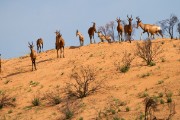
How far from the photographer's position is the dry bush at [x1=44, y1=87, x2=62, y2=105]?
2049 cm

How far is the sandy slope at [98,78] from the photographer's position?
18562 millimetres

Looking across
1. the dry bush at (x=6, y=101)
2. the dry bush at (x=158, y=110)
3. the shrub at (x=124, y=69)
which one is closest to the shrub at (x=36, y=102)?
the dry bush at (x=6, y=101)

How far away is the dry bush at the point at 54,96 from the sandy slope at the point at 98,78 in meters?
0.35

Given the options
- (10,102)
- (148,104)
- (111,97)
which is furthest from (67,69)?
(148,104)

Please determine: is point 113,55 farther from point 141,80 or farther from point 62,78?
point 141,80

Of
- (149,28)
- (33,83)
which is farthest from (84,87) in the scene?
(149,28)

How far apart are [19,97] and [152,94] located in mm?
8737

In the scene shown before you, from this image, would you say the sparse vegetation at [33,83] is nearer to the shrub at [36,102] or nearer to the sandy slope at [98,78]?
the sandy slope at [98,78]

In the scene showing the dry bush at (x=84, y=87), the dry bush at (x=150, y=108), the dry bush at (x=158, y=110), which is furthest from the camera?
the dry bush at (x=84, y=87)

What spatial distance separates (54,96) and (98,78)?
11.4 ft

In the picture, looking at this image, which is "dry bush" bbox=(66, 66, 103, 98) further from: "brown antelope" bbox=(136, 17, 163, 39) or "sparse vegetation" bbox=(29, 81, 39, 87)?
"brown antelope" bbox=(136, 17, 163, 39)

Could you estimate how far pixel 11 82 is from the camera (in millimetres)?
26703

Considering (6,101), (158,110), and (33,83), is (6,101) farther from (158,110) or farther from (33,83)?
(158,110)

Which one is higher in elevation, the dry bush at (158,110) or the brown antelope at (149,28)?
the brown antelope at (149,28)
